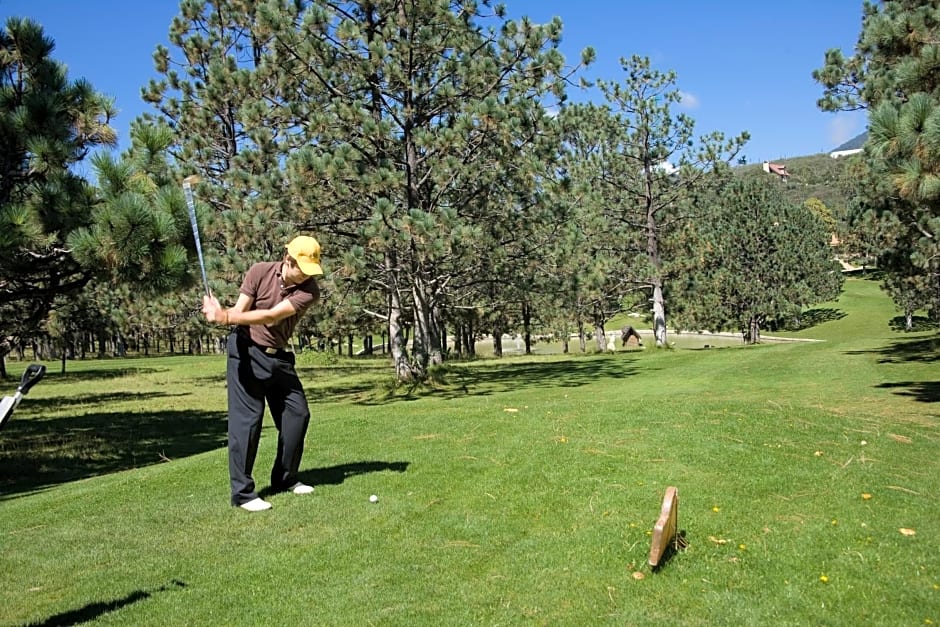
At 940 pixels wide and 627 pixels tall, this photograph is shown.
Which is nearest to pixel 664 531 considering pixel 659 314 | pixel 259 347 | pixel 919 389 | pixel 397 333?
pixel 259 347

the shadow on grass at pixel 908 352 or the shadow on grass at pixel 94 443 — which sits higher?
the shadow on grass at pixel 908 352

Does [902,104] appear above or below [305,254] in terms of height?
above

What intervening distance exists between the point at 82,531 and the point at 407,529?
8.61 feet

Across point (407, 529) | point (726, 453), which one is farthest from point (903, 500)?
point (407, 529)

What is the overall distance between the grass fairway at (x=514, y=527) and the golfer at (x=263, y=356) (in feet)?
1.44

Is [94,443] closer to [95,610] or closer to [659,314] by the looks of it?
[95,610]

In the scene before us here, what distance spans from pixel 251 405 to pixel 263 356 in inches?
16.7

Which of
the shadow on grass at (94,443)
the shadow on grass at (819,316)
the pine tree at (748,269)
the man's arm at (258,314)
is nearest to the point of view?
the man's arm at (258,314)

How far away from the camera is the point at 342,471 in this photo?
7.21m

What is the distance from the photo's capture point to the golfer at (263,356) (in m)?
5.87

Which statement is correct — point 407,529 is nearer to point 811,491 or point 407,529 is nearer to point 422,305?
point 811,491

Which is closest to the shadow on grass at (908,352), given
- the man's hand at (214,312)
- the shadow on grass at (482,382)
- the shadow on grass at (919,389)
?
the shadow on grass at (919,389)

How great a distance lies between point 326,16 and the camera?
54.0 ft

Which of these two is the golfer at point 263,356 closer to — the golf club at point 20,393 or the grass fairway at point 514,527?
the grass fairway at point 514,527
